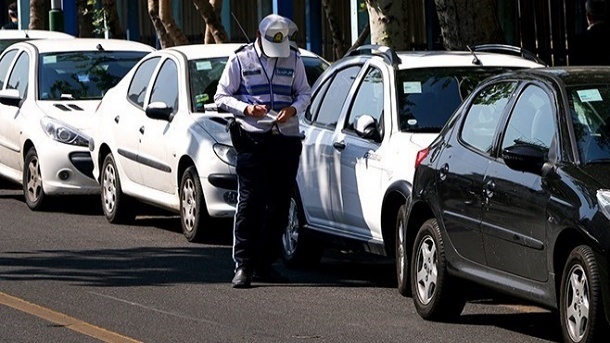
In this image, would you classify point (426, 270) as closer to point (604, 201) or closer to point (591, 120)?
point (591, 120)

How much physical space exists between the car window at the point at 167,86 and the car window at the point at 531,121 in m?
5.81

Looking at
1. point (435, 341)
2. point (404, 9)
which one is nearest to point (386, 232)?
point (435, 341)

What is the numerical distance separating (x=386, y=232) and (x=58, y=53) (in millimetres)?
7447

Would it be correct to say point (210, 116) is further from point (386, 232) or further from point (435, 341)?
point (435, 341)

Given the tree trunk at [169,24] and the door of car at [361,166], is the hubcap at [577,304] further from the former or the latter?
the tree trunk at [169,24]

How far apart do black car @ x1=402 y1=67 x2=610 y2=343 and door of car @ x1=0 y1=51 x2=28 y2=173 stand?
7.89 metres

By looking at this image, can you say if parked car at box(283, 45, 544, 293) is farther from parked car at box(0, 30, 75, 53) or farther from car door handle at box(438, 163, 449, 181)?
parked car at box(0, 30, 75, 53)

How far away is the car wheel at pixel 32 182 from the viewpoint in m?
17.4

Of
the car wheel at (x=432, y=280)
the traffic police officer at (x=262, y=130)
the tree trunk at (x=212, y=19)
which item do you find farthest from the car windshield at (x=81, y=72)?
the car wheel at (x=432, y=280)

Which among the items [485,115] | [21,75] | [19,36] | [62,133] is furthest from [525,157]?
[19,36]

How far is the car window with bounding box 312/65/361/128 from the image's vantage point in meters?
12.9

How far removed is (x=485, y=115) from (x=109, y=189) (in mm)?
6753

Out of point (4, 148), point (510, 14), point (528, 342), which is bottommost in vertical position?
point (528, 342)

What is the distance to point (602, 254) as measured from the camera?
8516 millimetres
